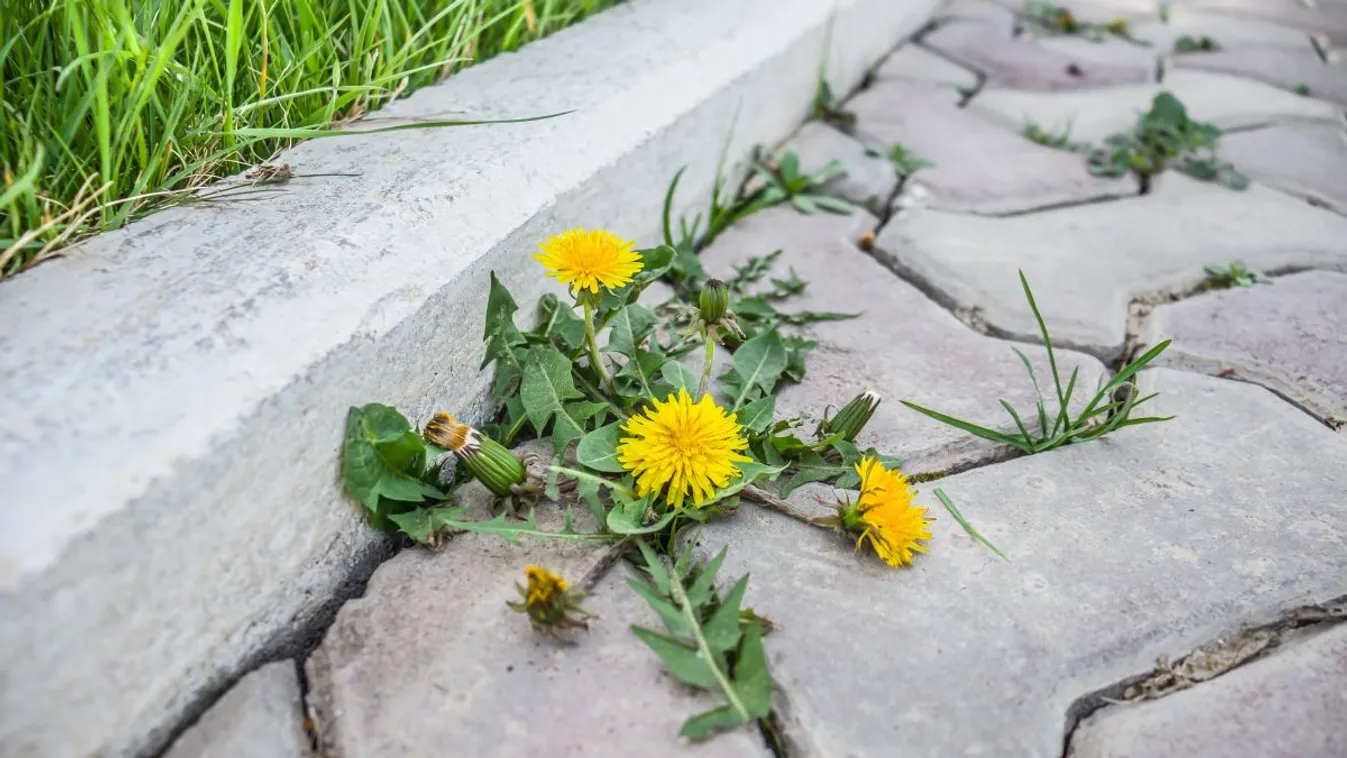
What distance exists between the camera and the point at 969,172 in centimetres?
175

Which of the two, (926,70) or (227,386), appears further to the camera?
→ (926,70)

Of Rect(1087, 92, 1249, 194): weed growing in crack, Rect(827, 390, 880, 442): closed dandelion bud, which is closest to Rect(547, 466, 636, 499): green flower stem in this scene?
Rect(827, 390, 880, 442): closed dandelion bud

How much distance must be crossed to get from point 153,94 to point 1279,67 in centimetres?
240

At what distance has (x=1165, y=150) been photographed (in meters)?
1.80

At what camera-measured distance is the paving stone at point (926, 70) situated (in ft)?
7.07

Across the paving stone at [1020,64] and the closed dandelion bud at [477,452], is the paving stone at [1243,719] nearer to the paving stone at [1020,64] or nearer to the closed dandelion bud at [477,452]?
the closed dandelion bud at [477,452]

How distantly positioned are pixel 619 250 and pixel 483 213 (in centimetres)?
16

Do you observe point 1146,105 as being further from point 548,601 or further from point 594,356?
point 548,601

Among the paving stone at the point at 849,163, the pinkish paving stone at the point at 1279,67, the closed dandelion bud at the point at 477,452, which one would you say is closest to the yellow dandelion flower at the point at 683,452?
the closed dandelion bud at the point at 477,452

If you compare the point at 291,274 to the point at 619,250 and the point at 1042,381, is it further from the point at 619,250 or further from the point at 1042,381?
the point at 1042,381

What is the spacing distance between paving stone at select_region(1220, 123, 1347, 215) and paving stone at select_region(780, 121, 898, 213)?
0.67 metres

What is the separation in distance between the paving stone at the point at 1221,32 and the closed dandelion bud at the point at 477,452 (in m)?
2.20

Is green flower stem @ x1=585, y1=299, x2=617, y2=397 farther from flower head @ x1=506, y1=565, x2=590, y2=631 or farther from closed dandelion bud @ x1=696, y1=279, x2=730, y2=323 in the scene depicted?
flower head @ x1=506, y1=565, x2=590, y2=631

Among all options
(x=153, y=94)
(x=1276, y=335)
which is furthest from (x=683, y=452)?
(x=1276, y=335)
